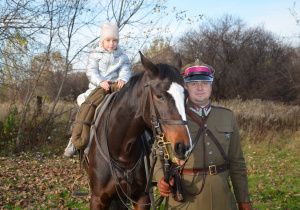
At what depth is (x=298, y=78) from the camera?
70.0 feet

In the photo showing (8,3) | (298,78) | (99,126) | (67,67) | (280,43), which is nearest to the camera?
(99,126)

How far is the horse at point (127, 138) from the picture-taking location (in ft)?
7.80

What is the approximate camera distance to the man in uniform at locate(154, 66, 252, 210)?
2.34 m

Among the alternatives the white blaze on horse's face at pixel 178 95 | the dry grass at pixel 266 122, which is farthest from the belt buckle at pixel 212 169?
the dry grass at pixel 266 122

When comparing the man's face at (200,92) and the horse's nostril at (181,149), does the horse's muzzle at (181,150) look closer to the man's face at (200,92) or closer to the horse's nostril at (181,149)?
the horse's nostril at (181,149)

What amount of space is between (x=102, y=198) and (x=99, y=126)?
830 mm

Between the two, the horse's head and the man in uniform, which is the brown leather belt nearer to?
the man in uniform

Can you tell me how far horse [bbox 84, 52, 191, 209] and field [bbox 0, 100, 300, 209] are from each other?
4.40 ft

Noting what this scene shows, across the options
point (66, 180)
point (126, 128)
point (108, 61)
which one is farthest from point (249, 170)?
A: point (126, 128)

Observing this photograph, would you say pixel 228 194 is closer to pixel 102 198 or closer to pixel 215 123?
pixel 215 123

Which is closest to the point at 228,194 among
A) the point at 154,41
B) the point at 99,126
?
the point at 99,126

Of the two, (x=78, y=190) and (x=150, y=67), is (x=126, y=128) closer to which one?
(x=150, y=67)

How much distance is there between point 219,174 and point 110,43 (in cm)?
230

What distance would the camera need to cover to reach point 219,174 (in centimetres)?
239
